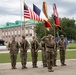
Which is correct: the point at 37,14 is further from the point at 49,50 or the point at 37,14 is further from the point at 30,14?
the point at 49,50

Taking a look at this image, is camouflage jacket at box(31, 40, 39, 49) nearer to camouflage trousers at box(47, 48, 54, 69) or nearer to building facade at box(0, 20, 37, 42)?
camouflage trousers at box(47, 48, 54, 69)

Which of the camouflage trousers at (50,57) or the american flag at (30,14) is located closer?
the camouflage trousers at (50,57)

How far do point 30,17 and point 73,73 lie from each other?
17.6 ft

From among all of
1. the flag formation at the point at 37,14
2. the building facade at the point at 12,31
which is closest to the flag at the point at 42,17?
the flag formation at the point at 37,14

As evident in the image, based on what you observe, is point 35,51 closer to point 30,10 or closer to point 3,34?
point 30,10

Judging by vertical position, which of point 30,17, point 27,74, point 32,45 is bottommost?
point 27,74

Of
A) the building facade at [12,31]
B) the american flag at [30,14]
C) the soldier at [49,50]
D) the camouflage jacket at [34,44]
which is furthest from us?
the building facade at [12,31]

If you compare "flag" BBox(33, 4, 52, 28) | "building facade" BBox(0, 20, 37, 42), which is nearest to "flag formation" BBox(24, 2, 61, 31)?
"flag" BBox(33, 4, 52, 28)

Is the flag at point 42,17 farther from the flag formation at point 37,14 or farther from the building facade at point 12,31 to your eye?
the building facade at point 12,31

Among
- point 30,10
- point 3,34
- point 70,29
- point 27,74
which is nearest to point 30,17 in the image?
point 30,10

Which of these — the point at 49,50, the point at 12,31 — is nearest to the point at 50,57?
the point at 49,50

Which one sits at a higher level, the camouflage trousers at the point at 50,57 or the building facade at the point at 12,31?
the building facade at the point at 12,31

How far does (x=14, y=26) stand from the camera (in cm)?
12800

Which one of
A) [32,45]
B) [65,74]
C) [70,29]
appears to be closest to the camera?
[65,74]
